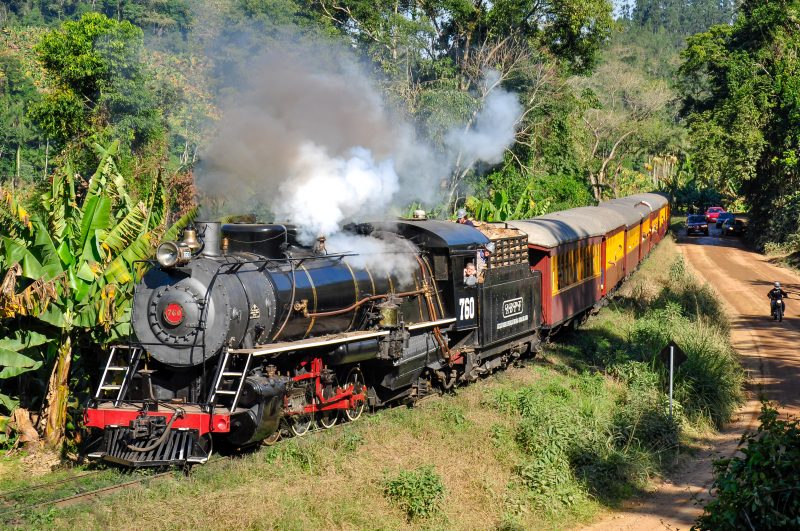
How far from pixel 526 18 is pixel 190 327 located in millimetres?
27084

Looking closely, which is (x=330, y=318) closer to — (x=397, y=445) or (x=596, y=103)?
(x=397, y=445)

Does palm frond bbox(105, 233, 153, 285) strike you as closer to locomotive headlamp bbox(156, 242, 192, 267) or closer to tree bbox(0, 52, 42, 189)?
locomotive headlamp bbox(156, 242, 192, 267)

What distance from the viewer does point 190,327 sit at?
9648mm

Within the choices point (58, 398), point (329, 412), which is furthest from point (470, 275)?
point (58, 398)

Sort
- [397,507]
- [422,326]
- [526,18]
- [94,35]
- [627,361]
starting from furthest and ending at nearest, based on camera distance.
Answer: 1. [526,18]
2. [94,35]
3. [627,361]
4. [422,326]
5. [397,507]

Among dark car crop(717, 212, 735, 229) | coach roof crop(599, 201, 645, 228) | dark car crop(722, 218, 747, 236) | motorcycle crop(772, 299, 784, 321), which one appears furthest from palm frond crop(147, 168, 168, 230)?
dark car crop(717, 212, 735, 229)

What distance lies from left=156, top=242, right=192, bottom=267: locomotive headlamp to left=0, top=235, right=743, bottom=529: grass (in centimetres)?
239

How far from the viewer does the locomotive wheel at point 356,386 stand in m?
11.9

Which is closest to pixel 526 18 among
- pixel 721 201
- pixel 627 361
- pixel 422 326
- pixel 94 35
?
pixel 94 35

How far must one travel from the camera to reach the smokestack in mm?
10203

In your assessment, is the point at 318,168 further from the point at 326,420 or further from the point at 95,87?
the point at 95,87

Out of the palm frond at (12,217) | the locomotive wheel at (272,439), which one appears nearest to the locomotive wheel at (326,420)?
the locomotive wheel at (272,439)

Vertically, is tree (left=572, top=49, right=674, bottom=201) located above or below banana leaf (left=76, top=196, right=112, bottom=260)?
above

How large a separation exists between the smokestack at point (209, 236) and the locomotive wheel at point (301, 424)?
2425 millimetres
